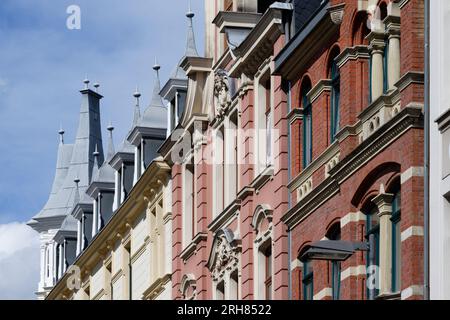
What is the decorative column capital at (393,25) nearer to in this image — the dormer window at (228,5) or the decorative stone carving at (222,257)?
the decorative stone carving at (222,257)

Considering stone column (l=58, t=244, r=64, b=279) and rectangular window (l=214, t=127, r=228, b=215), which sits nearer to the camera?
rectangular window (l=214, t=127, r=228, b=215)

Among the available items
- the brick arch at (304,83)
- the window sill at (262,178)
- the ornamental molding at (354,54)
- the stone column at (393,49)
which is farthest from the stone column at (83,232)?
the stone column at (393,49)

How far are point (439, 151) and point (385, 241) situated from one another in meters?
2.64

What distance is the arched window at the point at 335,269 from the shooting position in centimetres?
4228

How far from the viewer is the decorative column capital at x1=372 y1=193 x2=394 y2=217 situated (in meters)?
39.1

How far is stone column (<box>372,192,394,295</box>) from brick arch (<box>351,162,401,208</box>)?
47 cm

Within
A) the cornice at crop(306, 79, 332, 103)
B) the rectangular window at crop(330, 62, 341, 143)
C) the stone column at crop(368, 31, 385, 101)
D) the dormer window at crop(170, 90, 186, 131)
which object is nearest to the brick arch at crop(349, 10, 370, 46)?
the stone column at crop(368, 31, 385, 101)

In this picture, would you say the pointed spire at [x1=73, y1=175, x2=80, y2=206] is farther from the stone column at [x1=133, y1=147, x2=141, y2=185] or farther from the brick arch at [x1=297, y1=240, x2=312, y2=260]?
the brick arch at [x1=297, y1=240, x2=312, y2=260]

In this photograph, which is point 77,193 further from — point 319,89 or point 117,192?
point 319,89

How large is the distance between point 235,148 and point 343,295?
38.7 ft

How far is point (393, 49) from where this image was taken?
3962 centimetres

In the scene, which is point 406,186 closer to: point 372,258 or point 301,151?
point 372,258

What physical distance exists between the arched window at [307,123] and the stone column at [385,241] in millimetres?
6367
